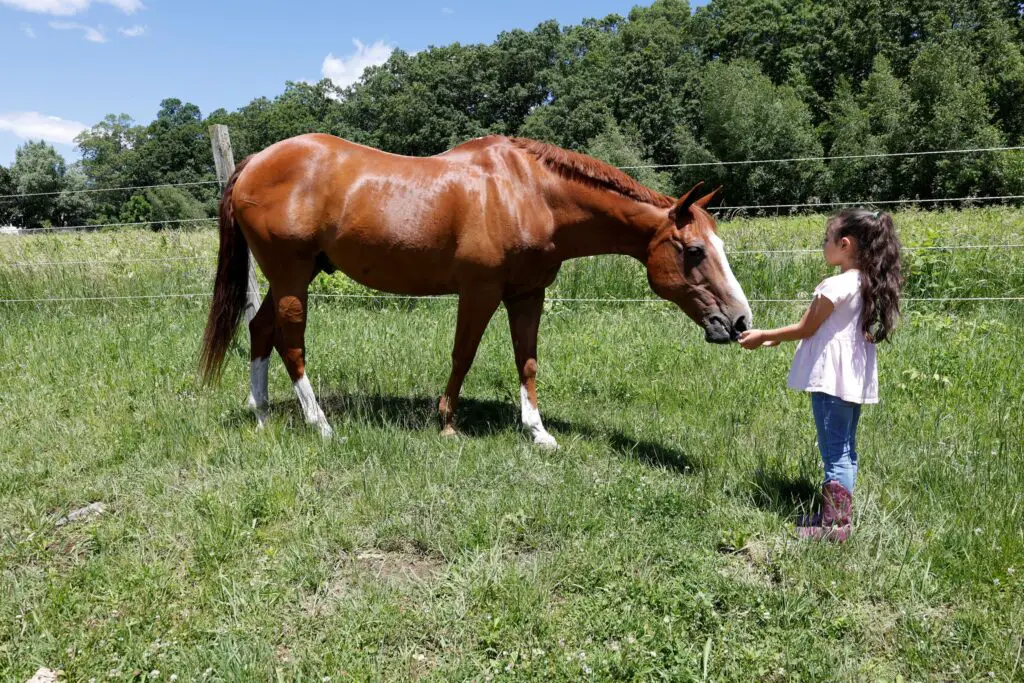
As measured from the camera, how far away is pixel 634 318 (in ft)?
23.5

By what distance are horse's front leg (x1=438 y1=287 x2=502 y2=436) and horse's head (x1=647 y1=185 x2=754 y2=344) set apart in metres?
1.04

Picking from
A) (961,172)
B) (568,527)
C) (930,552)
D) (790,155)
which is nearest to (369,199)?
(568,527)

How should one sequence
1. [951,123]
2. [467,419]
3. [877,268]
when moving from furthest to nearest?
[951,123] → [467,419] → [877,268]

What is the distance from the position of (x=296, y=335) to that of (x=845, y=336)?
3233mm

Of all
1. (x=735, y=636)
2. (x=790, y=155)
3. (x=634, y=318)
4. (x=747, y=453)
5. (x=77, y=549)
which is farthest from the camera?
(x=790, y=155)

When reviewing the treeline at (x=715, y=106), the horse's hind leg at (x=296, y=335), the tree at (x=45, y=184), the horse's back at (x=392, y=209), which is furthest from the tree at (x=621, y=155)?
the tree at (x=45, y=184)

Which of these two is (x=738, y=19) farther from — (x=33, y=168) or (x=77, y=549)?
(x=77, y=549)

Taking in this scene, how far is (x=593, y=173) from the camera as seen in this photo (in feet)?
13.1

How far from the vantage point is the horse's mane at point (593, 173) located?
395 centimetres

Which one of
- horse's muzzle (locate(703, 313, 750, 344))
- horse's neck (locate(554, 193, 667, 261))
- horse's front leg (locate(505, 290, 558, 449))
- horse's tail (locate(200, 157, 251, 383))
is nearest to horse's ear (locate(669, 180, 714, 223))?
horse's neck (locate(554, 193, 667, 261))

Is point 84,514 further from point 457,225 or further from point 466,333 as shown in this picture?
point 457,225

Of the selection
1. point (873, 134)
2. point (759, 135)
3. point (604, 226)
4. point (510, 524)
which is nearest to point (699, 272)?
point (604, 226)

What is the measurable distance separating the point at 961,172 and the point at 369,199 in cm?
4450

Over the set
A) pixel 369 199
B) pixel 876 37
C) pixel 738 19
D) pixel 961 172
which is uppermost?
pixel 738 19
